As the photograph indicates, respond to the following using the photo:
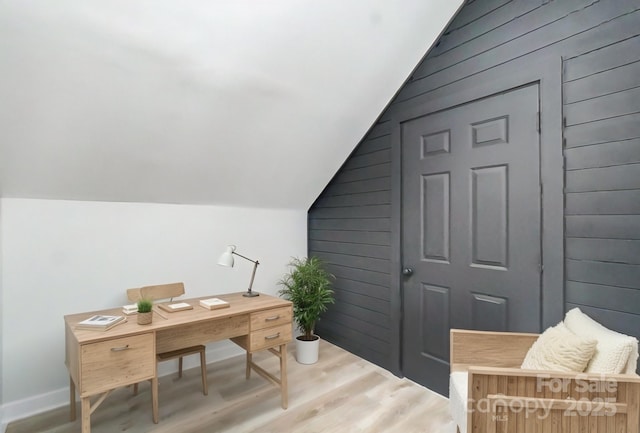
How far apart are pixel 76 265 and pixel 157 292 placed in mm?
564

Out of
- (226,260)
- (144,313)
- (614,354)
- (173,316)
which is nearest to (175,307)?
(173,316)

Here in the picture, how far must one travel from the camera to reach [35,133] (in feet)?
6.02

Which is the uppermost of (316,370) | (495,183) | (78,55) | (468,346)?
(78,55)

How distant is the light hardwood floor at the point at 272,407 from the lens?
1995 millimetres

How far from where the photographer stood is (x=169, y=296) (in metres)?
2.51

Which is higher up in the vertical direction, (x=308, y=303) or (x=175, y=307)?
(x=175, y=307)

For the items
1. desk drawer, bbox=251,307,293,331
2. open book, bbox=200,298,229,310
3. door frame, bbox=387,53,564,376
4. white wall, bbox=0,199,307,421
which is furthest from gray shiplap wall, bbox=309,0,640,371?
white wall, bbox=0,199,307,421

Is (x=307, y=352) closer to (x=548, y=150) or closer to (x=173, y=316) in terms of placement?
(x=173, y=316)

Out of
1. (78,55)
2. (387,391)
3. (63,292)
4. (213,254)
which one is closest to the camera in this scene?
(78,55)

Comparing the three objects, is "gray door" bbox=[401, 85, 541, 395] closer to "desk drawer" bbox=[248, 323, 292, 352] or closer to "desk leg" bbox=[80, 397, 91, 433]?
"desk drawer" bbox=[248, 323, 292, 352]

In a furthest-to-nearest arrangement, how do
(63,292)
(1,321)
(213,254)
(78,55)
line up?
(213,254) → (63,292) → (1,321) → (78,55)

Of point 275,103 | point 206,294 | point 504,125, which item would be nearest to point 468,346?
point 504,125

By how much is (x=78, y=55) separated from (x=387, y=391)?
281cm

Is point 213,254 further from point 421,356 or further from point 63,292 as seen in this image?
point 421,356
